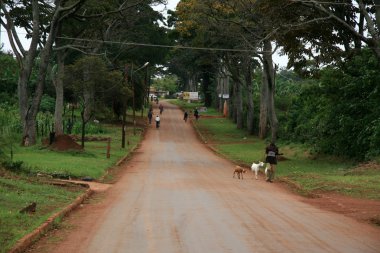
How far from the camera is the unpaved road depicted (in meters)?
9.80

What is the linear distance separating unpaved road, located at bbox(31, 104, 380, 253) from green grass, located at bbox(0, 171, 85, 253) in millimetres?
560

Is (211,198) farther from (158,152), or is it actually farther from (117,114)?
(117,114)

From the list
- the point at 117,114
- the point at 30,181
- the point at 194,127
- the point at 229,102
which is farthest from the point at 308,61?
the point at 229,102

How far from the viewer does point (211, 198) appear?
17031mm

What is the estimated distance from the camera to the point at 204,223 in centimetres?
1213

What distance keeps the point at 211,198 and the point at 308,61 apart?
53.3ft

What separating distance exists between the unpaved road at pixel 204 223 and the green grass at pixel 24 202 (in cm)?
56

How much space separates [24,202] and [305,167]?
18.6m

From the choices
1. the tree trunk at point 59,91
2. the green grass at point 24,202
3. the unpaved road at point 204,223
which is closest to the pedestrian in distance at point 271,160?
the unpaved road at point 204,223

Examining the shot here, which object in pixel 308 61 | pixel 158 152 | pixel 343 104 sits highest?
pixel 308 61

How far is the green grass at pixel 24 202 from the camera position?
1012 cm

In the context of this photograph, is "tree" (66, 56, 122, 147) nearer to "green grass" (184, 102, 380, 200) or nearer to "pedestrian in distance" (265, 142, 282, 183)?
"green grass" (184, 102, 380, 200)

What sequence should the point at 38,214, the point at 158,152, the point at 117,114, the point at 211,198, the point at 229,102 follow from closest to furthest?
the point at 38,214 → the point at 211,198 → the point at 158,152 → the point at 117,114 → the point at 229,102

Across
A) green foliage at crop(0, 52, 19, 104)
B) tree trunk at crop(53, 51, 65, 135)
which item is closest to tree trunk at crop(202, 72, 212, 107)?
green foliage at crop(0, 52, 19, 104)
